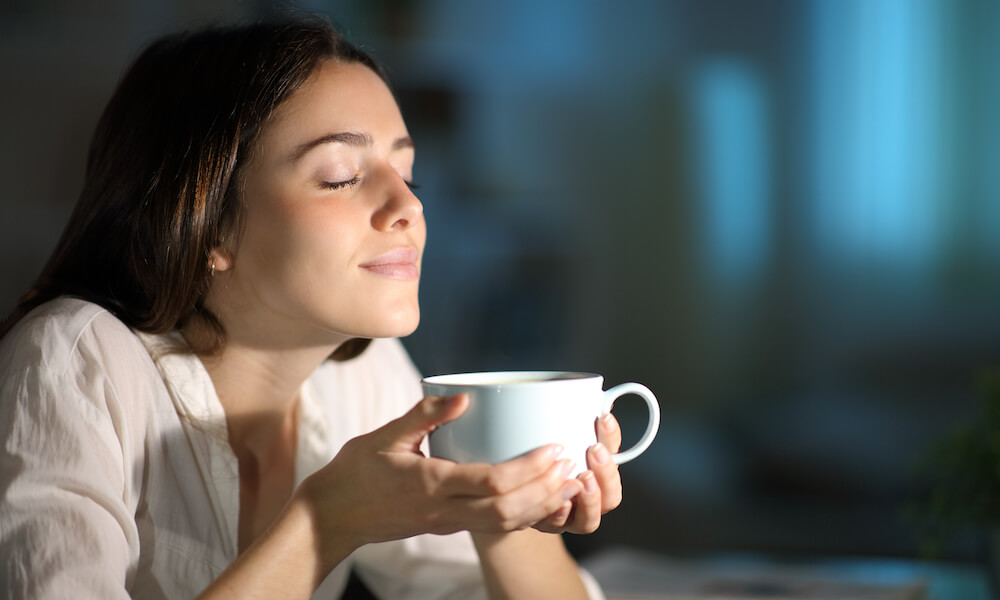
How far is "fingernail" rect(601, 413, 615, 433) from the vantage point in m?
0.67

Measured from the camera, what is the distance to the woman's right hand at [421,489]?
2.05 ft

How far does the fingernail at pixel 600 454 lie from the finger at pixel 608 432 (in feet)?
0.04

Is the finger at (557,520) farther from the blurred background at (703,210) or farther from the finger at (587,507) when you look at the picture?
the blurred background at (703,210)

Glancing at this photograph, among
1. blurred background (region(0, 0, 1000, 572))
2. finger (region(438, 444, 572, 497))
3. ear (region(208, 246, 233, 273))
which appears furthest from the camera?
blurred background (region(0, 0, 1000, 572))

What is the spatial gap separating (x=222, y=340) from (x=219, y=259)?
10cm

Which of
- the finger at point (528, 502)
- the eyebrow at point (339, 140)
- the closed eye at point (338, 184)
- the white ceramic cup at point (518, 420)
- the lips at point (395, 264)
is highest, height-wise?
the eyebrow at point (339, 140)

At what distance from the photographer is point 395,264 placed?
0.87 meters

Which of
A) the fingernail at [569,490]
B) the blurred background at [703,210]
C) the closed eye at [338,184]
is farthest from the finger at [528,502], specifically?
the blurred background at [703,210]

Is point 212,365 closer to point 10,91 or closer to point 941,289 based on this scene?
point 10,91

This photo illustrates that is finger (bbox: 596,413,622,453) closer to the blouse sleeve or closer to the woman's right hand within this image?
the woman's right hand

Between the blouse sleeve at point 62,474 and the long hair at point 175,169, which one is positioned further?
the long hair at point 175,169

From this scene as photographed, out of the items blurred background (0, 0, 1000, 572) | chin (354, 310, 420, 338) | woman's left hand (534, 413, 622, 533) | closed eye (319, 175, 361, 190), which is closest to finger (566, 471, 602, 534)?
woman's left hand (534, 413, 622, 533)

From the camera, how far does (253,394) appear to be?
1017 millimetres

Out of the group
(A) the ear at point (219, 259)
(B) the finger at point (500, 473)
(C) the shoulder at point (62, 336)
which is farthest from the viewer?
(A) the ear at point (219, 259)
